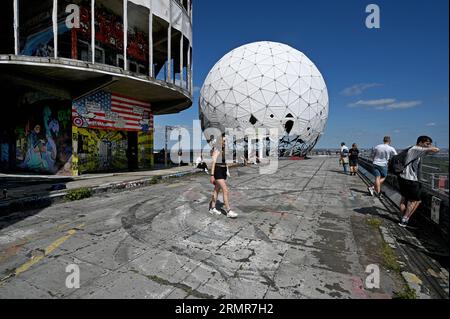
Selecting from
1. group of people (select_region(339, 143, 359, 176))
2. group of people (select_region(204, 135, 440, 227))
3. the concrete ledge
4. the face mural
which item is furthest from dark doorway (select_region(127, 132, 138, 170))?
group of people (select_region(339, 143, 359, 176))

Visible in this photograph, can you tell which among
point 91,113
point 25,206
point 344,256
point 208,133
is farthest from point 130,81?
point 208,133

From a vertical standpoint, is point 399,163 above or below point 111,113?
below

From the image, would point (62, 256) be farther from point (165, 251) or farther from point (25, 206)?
point (25, 206)

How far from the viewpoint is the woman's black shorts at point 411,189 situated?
484cm

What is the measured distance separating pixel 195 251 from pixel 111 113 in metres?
13.4

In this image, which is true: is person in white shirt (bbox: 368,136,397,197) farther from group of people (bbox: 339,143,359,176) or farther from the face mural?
the face mural

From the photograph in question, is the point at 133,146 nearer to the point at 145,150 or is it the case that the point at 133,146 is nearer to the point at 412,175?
the point at 145,150

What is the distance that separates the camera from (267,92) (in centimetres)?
2564

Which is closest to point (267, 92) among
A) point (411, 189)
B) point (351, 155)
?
point (351, 155)

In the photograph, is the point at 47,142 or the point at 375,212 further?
the point at 47,142

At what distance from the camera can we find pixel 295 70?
88.0 feet

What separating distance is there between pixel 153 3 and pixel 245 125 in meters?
16.2

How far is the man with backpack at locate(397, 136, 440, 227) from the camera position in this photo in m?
4.82

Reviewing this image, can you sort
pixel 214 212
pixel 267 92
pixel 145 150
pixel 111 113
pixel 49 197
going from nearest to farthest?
pixel 214 212 → pixel 49 197 → pixel 111 113 → pixel 145 150 → pixel 267 92
